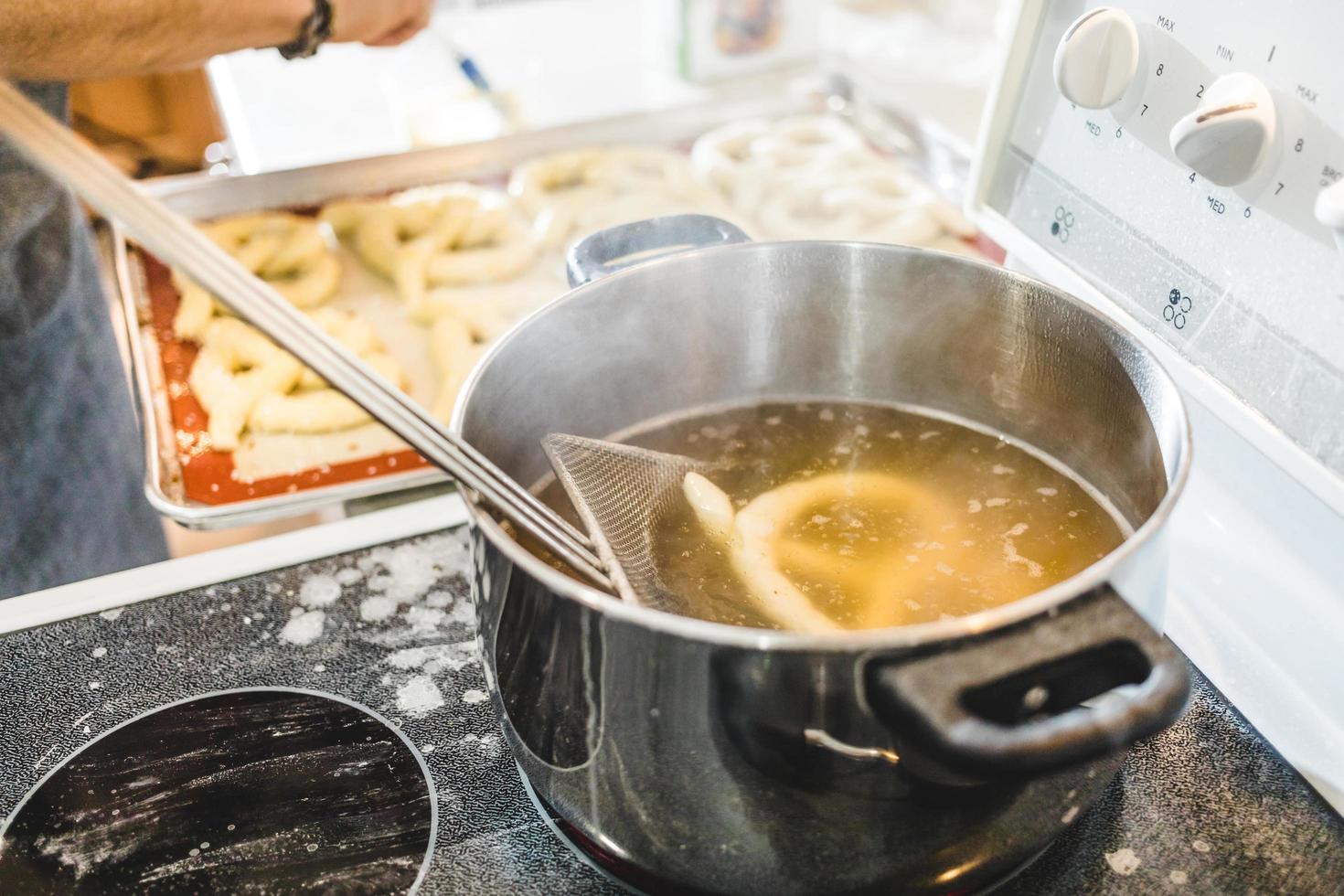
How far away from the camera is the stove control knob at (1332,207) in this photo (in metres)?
0.40

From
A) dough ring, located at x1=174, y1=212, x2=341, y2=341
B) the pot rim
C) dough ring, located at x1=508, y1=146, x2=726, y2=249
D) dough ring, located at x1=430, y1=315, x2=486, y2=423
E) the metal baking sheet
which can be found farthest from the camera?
dough ring, located at x1=508, y1=146, x2=726, y2=249

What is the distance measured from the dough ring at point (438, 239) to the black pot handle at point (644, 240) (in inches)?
20.0

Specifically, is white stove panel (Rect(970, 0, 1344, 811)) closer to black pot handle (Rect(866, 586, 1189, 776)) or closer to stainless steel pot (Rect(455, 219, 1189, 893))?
stainless steel pot (Rect(455, 219, 1189, 893))

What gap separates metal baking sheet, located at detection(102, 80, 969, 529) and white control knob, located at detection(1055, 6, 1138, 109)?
537 mm

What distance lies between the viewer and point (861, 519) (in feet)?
1.87

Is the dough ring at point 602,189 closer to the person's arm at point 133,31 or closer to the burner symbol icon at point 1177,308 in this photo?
the person's arm at point 133,31

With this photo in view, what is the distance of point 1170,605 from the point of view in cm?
60

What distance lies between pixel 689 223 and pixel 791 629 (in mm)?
274

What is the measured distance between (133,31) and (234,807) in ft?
1.94

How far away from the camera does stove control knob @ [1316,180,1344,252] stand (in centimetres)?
40

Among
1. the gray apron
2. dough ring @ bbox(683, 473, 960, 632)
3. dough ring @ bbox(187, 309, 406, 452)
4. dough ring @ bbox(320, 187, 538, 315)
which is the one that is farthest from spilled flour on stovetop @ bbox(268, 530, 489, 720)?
the gray apron

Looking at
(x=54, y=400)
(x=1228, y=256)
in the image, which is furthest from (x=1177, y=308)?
(x=54, y=400)

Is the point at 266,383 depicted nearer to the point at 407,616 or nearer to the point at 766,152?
the point at 407,616

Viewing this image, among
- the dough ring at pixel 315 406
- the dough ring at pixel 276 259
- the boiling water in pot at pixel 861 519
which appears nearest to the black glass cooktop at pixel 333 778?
the boiling water in pot at pixel 861 519
